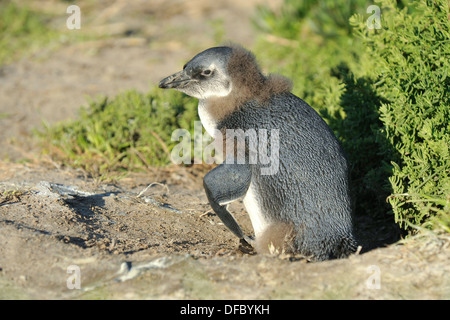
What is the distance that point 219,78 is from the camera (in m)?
3.27

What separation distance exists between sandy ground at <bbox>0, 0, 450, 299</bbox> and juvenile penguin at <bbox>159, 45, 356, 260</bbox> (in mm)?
174

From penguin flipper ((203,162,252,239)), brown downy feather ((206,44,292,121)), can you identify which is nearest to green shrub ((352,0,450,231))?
brown downy feather ((206,44,292,121))

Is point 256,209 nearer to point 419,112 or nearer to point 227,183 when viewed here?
point 227,183

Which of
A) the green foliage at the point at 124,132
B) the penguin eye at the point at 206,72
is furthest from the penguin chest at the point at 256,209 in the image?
the green foliage at the point at 124,132

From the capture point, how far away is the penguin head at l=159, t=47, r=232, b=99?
326 centimetres

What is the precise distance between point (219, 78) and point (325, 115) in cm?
116

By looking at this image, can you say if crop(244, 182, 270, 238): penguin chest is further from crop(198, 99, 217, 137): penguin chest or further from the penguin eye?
the penguin eye

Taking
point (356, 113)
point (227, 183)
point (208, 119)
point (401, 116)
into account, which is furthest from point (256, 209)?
point (356, 113)

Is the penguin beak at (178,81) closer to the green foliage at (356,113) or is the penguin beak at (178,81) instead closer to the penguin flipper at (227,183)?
the penguin flipper at (227,183)

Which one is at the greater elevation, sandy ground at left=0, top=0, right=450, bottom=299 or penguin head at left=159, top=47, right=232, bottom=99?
penguin head at left=159, top=47, right=232, bottom=99

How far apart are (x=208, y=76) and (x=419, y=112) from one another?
1.26 m

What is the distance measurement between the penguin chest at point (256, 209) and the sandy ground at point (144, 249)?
0.19 metres

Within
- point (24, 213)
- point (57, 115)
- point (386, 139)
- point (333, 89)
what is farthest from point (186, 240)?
point (57, 115)

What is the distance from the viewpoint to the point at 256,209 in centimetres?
310
